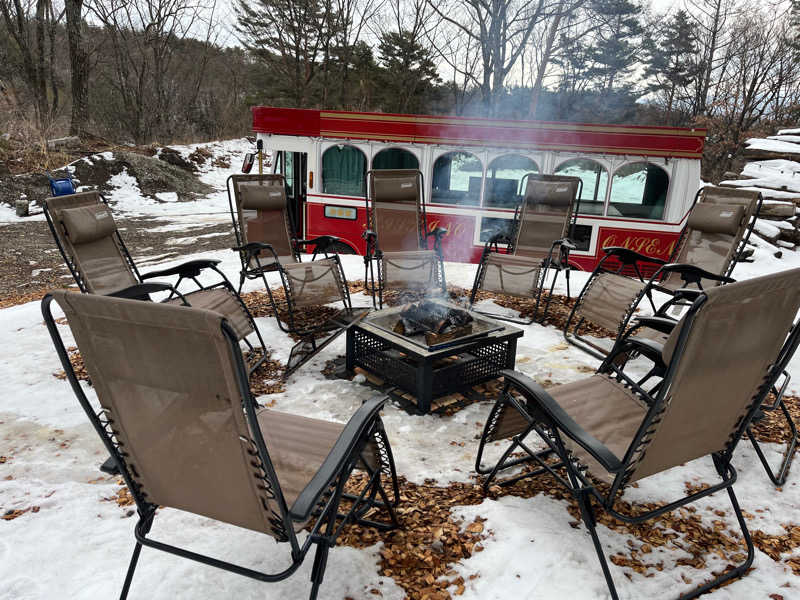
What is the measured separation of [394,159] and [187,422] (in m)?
6.96

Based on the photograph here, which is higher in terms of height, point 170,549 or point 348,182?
point 348,182

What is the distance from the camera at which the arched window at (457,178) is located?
7617 mm

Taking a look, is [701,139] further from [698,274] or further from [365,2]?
[365,2]

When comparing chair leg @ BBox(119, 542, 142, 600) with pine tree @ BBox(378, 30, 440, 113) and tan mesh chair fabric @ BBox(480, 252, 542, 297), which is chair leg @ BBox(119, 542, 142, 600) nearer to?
tan mesh chair fabric @ BBox(480, 252, 542, 297)

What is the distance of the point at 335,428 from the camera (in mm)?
1950

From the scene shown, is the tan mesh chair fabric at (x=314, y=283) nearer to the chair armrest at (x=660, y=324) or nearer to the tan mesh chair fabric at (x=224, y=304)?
the tan mesh chair fabric at (x=224, y=304)

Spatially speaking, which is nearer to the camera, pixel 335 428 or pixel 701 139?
pixel 335 428

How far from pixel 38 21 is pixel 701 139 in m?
20.6

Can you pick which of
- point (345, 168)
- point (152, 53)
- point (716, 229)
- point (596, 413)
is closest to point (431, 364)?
point (596, 413)

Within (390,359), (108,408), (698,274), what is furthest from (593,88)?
(108,408)

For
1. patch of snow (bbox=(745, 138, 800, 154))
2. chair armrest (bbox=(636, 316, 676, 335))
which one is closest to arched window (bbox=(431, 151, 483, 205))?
chair armrest (bbox=(636, 316, 676, 335))

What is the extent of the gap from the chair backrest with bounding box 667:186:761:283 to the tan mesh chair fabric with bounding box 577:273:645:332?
947 millimetres

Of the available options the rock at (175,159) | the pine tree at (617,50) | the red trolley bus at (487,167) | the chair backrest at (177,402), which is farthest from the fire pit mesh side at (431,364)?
the pine tree at (617,50)

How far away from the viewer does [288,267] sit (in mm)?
4164
